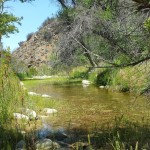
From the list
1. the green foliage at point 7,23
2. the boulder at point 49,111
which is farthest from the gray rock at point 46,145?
the green foliage at point 7,23

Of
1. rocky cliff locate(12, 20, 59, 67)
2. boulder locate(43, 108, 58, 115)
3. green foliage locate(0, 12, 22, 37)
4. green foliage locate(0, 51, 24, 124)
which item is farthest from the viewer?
rocky cliff locate(12, 20, 59, 67)

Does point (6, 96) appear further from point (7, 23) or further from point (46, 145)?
point (7, 23)

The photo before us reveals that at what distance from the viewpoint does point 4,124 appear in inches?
354

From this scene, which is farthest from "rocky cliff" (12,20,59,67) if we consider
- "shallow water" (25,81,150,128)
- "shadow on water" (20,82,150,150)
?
"shadow on water" (20,82,150,150)

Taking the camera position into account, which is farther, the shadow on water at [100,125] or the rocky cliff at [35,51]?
the rocky cliff at [35,51]

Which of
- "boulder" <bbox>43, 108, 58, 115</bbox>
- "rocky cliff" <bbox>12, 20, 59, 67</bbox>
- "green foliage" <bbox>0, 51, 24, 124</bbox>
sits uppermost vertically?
"rocky cliff" <bbox>12, 20, 59, 67</bbox>

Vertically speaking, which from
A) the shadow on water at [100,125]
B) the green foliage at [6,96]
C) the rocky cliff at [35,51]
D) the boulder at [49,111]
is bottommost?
the shadow on water at [100,125]

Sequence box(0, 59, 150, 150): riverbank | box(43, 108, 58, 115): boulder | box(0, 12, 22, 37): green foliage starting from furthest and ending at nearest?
box(0, 12, 22, 37): green foliage
box(43, 108, 58, 115): boulder
box(0, 59, 150, 150): riverbank

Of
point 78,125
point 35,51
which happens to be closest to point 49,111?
point 78,125

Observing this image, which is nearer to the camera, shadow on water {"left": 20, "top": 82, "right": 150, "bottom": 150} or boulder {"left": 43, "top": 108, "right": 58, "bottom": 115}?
shadow on water {"left": 20, "top": 82, "right": 150, "bottom": 150}

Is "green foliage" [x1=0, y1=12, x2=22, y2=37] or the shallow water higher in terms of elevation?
"green foliage" [x1=0, y1=12, x2=22, y2=37]

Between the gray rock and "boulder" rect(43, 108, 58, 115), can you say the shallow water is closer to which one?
"boulder" rect(43, 108, 58, 115)

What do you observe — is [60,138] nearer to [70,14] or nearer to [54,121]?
[54,121]

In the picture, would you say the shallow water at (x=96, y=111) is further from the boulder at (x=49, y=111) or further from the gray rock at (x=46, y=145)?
the gray rock at (x=46, y=145)
